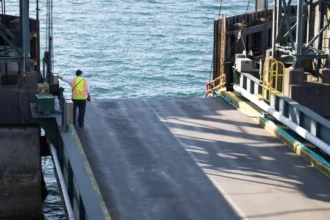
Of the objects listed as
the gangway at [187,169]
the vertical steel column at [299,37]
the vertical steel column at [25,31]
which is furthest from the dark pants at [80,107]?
the vertical steel column at [299,37]

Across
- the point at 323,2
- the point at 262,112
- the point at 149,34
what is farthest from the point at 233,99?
the point at 149,34

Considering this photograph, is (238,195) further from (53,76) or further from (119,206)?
(53,76)

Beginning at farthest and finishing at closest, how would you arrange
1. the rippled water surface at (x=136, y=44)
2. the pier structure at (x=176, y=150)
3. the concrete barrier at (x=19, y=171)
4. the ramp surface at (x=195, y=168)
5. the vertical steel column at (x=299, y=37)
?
1. the rippled water surface at (x=136, y=44)
2. the vertical steel column at (x=299, y=37)
3. the concrete barrier at (x=19, y=171)
4. the pier structure at (x=176, y=150)
5. the ramp surface at (x=195, y=168)

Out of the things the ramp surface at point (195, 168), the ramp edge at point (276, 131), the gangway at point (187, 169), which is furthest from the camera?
the ramp edge at point (276, 131)

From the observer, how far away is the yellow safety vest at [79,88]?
21.3 metres

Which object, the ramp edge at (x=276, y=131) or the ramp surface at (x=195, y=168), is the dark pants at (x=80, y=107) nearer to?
the ramp surface at (x=195, y=168)

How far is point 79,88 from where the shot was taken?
70.3 ft

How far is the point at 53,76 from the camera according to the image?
23172 mm

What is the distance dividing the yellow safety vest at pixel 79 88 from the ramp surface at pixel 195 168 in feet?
3.40

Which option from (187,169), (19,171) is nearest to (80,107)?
(19,171)

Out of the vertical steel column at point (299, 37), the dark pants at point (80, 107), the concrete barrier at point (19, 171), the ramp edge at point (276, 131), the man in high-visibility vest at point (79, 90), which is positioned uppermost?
the vertical steel column at point (299, 37)

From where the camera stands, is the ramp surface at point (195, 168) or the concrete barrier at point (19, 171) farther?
the concrete barrier at point (19, 171)

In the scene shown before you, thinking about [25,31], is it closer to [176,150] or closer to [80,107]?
[80,107]

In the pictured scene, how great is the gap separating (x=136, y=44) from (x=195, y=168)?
47641 millimetres
